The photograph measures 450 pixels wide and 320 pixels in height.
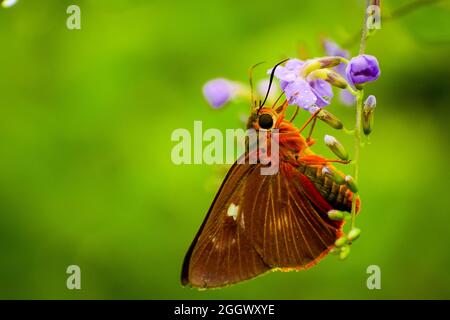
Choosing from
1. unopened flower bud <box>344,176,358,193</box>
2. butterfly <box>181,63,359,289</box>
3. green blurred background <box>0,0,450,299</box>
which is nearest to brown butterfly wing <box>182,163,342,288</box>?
butterfly <box>181,63,359,289</box>

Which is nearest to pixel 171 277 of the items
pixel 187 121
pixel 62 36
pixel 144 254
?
pixel 144 254

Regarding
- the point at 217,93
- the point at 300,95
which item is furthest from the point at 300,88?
the point at 217,93

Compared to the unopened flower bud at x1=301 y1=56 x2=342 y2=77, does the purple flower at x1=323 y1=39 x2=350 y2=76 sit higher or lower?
higher

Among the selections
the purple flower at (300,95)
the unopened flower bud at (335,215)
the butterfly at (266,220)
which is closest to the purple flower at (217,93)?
the butterfly at (266,220)

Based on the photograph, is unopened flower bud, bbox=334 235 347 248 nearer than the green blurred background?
Yes

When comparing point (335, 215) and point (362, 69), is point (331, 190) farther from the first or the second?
point (362, 69)

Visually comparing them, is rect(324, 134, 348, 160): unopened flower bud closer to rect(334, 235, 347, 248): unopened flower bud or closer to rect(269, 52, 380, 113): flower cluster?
rect(269, 52, 380, 113): flower cluster
